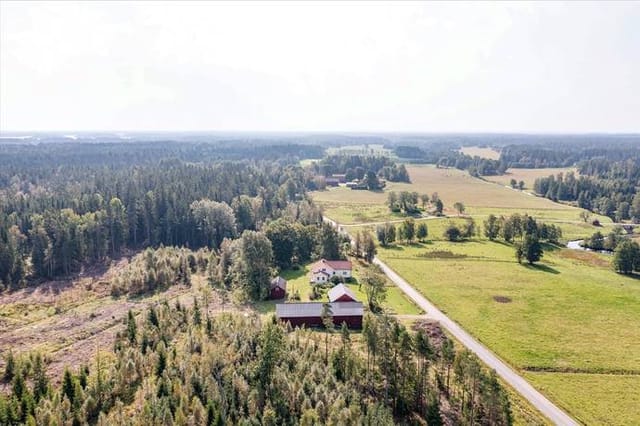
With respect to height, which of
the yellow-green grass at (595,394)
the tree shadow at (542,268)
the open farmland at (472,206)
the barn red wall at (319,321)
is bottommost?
the open farmland at (472,206)

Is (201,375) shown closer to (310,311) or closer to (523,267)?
(310,311)

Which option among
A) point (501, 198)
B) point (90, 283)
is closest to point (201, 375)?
point (90, 283)

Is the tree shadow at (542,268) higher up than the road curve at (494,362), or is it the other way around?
the road curve at (494,362)

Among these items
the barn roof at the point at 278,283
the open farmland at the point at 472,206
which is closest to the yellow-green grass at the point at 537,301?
the barn roof at the point at 278,283

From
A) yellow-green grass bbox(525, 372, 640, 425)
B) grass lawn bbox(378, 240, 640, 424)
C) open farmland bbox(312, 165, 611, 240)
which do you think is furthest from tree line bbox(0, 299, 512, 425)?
open farmland bbox(312, 165, 611, 240)

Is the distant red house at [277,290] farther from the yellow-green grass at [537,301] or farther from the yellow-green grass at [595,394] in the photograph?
the yellow-green grass at [595,394]

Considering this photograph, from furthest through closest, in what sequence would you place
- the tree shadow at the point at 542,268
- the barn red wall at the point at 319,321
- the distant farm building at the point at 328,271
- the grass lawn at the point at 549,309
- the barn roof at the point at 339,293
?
the tree shadow at the point at 542,268, the distant farm building at the point at 328,271, the barn roof at the point at 339,293, the barn red wall at the point at 319,321, the grass lawn at the point at 549,309

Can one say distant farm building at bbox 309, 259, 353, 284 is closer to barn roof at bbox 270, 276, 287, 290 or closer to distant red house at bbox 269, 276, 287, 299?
barn roof at bbox 270, 276, 287, 290
